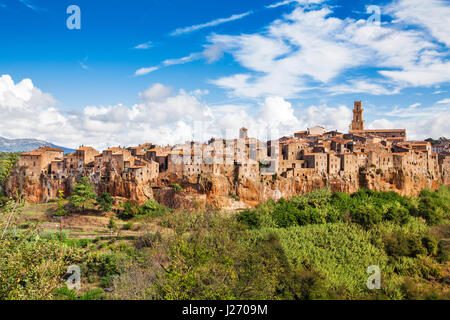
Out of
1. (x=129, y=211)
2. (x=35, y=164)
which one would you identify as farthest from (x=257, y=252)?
(x=35, y=164)

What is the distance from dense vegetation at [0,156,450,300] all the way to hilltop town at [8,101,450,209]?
8.22ft

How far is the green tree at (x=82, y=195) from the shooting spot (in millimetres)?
41375

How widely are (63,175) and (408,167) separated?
6195cm

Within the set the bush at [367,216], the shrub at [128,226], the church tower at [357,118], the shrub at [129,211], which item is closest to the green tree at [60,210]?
the shrub at [129,211]

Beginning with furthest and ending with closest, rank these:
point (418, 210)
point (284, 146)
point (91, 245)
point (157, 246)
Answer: point (284, 146), point (418, 210), point (91, 245), point (157, 246)

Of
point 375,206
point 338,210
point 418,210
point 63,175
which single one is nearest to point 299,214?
point 338,210

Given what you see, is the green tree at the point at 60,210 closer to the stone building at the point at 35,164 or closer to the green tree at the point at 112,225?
the green tree at the point at 112,225

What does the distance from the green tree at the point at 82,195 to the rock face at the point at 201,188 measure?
156cm

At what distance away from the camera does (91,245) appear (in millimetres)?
35250

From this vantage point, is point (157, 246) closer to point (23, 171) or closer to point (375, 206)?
point (23, 171)

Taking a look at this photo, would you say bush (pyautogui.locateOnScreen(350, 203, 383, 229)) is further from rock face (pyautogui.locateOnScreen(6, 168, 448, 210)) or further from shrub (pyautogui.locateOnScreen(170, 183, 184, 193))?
shrub (pyautogui.locateOnScreen(170, 183, 184, 193))

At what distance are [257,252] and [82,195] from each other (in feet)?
87.5

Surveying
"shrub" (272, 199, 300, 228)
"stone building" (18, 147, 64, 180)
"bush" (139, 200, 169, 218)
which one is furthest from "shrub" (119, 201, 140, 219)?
"shrub" (272, 199, 300, 228)

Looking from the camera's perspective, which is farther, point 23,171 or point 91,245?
point 23,171
